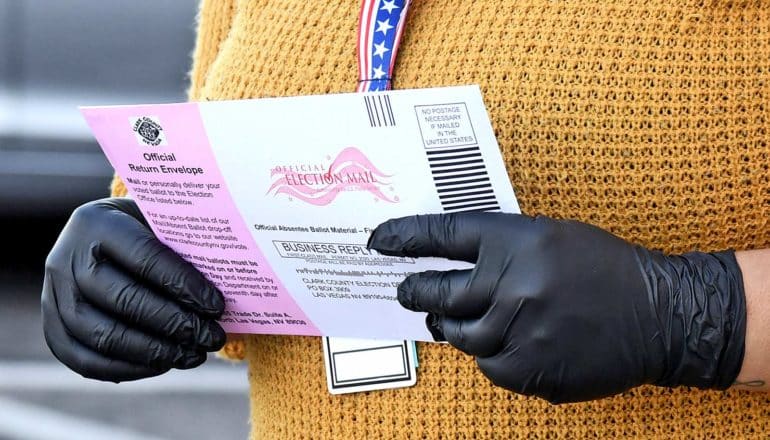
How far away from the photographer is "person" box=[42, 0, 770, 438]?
1.17m

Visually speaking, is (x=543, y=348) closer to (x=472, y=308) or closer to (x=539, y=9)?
(x=472, y=308)

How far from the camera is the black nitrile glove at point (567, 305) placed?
1152 mm

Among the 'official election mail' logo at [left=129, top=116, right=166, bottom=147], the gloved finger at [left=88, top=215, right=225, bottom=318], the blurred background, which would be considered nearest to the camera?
the 'official election mail' logo at [left=129, top=116, right=166, bottom=147]

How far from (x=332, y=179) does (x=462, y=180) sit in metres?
0.15

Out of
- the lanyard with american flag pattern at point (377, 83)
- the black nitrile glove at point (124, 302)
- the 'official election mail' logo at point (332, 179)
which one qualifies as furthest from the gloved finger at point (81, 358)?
the 'official election mail' logo at point (332, 179)

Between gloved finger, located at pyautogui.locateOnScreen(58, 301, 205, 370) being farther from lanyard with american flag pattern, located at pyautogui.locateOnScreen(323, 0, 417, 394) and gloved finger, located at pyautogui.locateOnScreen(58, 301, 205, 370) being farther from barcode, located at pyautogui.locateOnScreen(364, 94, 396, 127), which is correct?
barcode, located at pyautogui.locateOnScreen(364, 94, 396, 127)

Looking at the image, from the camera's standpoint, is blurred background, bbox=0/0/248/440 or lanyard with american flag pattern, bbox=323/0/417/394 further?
blurred background, bbox=0/0/248/440

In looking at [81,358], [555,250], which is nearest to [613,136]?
[555,250]

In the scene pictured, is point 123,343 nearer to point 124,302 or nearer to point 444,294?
point 124,302

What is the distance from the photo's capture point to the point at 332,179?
3.94 feet

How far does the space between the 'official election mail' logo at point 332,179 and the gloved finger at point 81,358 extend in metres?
0.40

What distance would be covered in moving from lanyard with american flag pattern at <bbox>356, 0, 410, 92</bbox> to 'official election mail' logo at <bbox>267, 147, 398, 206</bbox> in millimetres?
189

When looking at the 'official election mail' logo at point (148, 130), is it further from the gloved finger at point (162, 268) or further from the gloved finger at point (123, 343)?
the gloved finger at point (123, 343)

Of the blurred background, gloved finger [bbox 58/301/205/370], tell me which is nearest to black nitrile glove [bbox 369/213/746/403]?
gloved finger [bbox 58/301/205/370]
